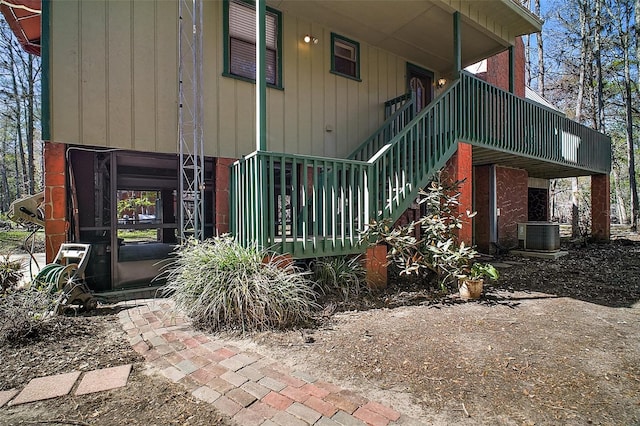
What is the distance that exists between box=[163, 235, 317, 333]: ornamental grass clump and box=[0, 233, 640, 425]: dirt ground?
232 mm

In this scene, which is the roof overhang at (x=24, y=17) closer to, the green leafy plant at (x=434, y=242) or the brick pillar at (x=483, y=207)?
the green leafy plant at (x=434, y=242)

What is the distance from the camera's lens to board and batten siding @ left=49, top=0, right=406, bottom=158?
13.9 feet

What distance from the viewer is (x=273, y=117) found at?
5.63m

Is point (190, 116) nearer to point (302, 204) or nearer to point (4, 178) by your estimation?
point (302, 204)

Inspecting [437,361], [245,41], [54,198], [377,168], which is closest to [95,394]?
[437,361]

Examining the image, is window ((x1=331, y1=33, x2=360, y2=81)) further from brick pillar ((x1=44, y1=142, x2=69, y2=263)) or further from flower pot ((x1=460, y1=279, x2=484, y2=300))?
brick pillar ((x1=44, y1=142, x2=69, y2=263))

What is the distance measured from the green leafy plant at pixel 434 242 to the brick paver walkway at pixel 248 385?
2368 millimetres

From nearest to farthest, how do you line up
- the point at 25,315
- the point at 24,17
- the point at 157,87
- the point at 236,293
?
the point at 25,315 → the point at 236,293 → the point at 157,87 → the point at 24,17

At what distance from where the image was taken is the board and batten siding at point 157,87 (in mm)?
4246

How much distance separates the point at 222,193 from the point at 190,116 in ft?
4.11

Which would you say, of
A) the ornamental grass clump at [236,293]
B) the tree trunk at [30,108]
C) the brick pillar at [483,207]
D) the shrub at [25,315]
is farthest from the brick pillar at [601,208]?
Answer: the tree trunk at [30,108]

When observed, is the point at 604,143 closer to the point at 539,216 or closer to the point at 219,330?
the point at 539,216

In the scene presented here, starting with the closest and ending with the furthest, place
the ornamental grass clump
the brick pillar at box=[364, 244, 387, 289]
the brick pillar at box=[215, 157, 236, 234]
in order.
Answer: the ornamental grass clump, the brick pillar at box=[364, 244, 387, 289], the brick pillar at box=[215, 157, 236, 234]

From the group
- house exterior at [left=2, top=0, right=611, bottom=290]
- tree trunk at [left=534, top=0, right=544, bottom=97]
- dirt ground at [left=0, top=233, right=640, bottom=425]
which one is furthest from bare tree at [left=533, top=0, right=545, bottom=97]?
dirt ground at [left=0, top=233, right=640, bottom=425]
